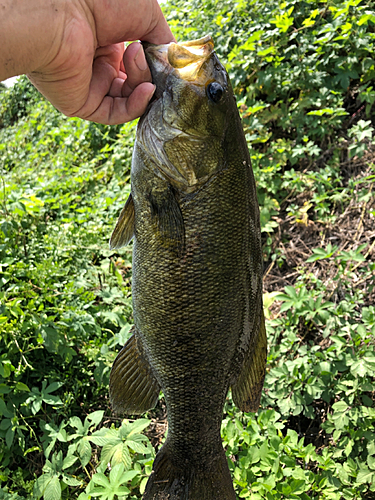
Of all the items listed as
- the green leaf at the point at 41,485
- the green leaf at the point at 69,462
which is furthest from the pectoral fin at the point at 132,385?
the green leaf at the point at 41,485

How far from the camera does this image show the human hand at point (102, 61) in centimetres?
162

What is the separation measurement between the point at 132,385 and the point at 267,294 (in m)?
1.88

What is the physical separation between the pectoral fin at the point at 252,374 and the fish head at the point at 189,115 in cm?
72

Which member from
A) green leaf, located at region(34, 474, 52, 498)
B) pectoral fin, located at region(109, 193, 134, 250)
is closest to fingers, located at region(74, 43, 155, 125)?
pectoral fin, located at region(109, 193, 134, 250)

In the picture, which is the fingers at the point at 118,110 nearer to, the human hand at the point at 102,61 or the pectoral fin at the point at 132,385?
the human hand at the point at 102,61

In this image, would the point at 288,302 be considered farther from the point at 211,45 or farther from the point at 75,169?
the point at 75,169

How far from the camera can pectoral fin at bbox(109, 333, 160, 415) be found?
5.83ft

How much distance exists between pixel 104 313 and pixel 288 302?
4.60 feet

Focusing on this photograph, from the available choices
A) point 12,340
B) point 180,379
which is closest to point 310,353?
point 180,379

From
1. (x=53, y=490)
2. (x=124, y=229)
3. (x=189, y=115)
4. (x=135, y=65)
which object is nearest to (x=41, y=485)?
(x=53, y=490)

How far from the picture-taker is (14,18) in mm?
1448

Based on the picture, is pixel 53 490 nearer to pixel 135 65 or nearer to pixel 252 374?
pixel 252 374

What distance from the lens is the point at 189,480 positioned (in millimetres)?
1653

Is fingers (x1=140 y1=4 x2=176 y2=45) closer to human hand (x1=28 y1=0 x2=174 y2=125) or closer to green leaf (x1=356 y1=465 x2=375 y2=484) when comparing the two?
human hand (x1=28 y1=0 x2=174 y2=125)
